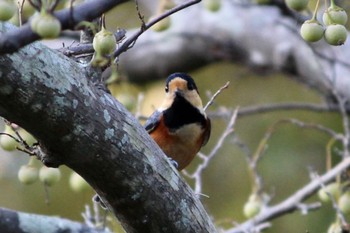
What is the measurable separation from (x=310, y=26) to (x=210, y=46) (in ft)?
13.0

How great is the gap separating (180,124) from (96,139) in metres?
1.25

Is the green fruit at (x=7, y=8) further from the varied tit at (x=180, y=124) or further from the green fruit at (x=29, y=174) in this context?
the varied tit at (x=180, y=124)

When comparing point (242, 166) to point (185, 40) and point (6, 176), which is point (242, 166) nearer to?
point (185, 40)

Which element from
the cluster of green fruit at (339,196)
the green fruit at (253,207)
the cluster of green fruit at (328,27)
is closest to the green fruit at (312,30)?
the cluster of green fruit at (328,27)

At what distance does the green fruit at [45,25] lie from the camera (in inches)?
69.9

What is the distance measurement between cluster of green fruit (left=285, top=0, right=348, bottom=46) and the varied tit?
3.96ft

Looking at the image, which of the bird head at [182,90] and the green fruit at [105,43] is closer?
the green fruit at [105,43]

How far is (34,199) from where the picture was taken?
20.4ft

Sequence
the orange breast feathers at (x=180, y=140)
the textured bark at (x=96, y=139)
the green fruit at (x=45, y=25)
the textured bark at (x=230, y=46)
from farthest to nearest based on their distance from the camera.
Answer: the textured bark at (x=230, y=46)
the orange breast feathers at (x=180, y=140)
the textured bark at (x=96, y=139)
the green fruit at (x=45, y=25)

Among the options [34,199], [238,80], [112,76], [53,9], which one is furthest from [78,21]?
[238,80]

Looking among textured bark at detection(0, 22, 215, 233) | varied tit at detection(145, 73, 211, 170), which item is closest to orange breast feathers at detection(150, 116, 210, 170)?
varied tit at detection(145, 73, 211, 170)

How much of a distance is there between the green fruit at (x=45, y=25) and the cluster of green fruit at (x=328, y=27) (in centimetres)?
80

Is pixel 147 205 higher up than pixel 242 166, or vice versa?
pixel 147 205

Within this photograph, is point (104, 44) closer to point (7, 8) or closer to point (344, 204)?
point (7, 8)
